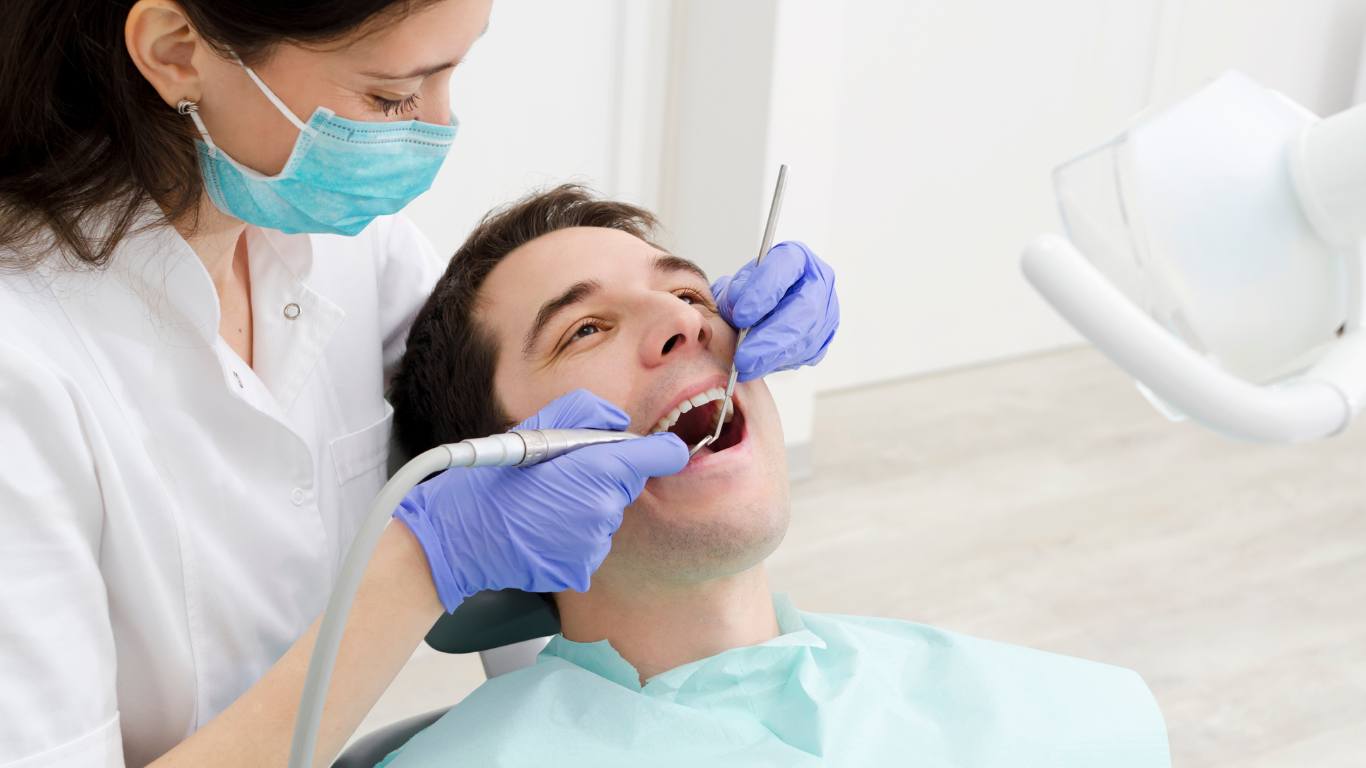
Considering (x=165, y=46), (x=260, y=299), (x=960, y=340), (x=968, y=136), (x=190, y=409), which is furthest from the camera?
(x=960, y=340)

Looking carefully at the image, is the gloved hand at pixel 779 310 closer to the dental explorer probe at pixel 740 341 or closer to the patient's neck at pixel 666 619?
the dental explorer probe at pixel 740 341

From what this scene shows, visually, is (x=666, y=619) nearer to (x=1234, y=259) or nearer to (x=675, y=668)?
(x=675, y=668)

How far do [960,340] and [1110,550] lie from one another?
114 cm

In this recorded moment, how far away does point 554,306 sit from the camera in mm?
1385

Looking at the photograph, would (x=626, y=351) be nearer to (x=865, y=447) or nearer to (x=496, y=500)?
(x=496, y=500)

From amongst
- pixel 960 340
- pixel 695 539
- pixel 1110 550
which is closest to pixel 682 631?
pixel 695 539

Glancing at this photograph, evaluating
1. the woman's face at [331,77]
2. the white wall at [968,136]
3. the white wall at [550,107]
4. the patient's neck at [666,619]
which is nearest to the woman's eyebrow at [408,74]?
the woman's face at [331,77]

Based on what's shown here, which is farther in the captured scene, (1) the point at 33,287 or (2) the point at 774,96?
(2) the point at 774,96

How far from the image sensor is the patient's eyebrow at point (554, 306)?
1384 millimetres

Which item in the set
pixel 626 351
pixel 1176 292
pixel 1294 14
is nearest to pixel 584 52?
pixel 626 351

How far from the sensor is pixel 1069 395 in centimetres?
385

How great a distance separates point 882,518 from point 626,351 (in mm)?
1828

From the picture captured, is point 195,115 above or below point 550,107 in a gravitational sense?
above

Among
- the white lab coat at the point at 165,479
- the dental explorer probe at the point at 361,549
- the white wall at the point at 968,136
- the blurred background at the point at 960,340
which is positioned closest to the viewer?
the dental explorer probe at the point at 361,549
